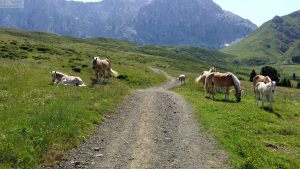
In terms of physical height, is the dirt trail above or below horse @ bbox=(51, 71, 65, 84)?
below

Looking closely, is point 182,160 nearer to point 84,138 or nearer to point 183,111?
point 84,138

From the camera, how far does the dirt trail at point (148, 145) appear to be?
1708 centimetres

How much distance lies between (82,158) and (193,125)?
9.84m

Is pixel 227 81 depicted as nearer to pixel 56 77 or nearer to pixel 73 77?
pixel 73 77

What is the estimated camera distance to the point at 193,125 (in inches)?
998

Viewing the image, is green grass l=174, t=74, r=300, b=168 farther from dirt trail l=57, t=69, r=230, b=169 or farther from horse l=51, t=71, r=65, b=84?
horse l=51, t=71, r=65, b=84

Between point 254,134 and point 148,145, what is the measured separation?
8458mm

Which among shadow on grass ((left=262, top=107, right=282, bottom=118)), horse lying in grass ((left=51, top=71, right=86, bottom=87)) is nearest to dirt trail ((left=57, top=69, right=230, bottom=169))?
shadow on grass ((left=262, top=107, right=282, bottom=118))

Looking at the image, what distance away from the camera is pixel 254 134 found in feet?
81.4

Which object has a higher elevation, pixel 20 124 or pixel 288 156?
pixel 20 124

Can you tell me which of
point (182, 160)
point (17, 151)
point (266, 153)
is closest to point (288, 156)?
point (266, 153)

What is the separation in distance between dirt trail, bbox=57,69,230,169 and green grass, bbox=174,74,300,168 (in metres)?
0.86

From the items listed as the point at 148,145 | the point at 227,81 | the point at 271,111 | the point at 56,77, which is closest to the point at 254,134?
the point at 148,145

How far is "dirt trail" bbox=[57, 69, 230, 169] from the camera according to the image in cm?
1708
